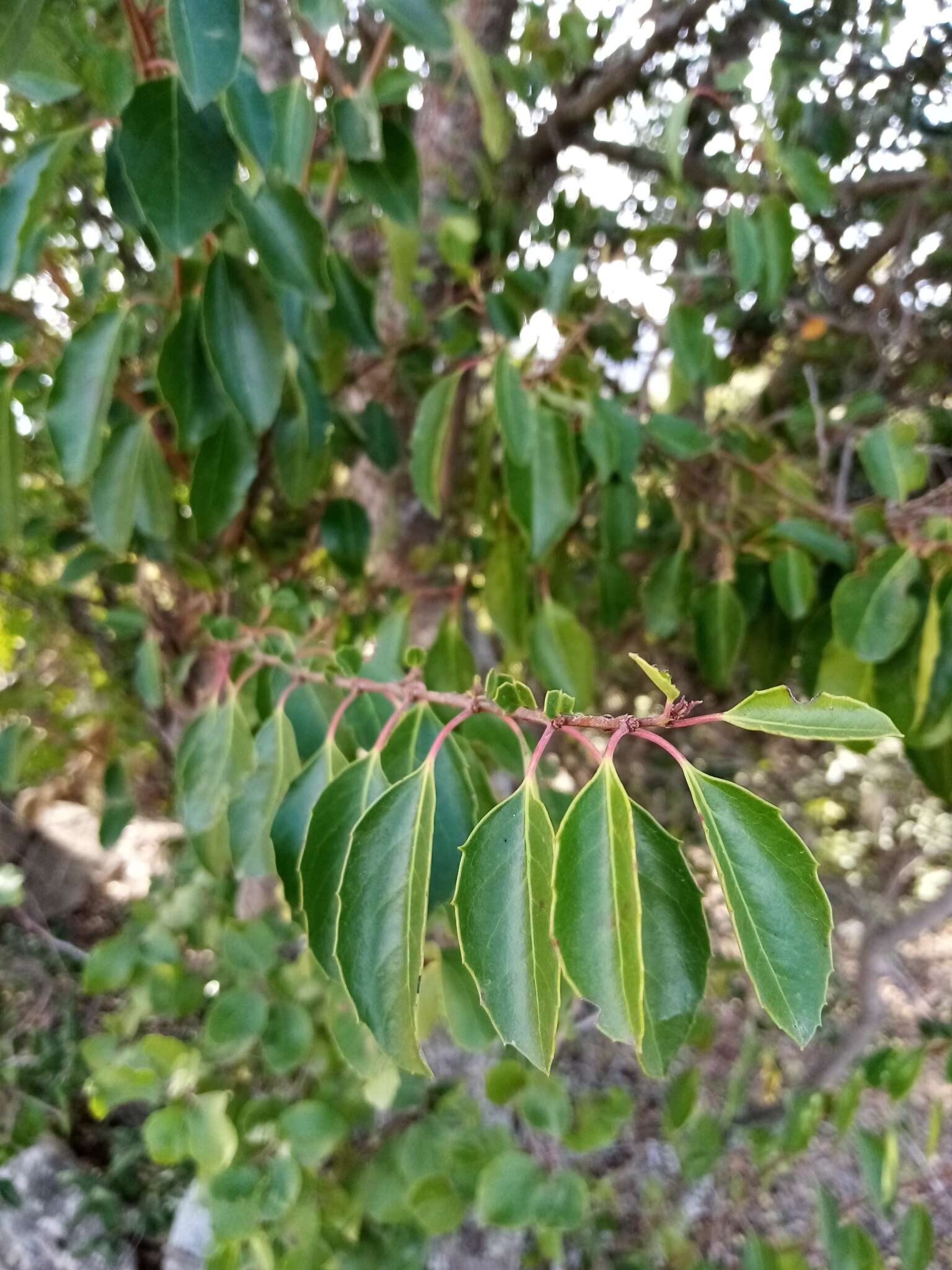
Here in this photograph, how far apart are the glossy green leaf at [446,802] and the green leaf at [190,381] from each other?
1.35 feet

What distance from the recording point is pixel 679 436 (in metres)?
0.90

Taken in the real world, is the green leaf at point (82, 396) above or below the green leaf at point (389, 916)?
above

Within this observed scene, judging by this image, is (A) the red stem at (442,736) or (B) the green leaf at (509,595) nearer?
(A) the red stem at (442,736)

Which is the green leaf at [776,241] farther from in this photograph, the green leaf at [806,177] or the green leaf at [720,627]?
the green leaf at [720,627]

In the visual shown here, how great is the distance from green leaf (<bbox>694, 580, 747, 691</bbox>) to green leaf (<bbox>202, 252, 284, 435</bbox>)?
1.81 feet

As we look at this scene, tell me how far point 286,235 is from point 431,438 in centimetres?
29

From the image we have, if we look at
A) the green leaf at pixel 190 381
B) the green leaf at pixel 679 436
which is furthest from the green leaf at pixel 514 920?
the green leaf at pixel 679 436

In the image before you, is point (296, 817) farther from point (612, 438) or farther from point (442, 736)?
point (612, 438)

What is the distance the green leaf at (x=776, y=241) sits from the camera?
90cm

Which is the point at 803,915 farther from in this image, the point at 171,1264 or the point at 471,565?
the point at 171,1264

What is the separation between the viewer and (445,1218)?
34.4 inches

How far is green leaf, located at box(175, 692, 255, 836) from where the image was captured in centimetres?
68

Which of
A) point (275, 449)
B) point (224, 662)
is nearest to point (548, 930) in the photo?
point (224, 662)

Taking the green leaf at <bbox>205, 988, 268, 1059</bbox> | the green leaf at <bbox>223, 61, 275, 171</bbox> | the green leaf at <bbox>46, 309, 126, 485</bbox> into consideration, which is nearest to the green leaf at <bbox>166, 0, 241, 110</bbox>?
the green leaf at <bbox>223, 61, 275, 171</bbox>
